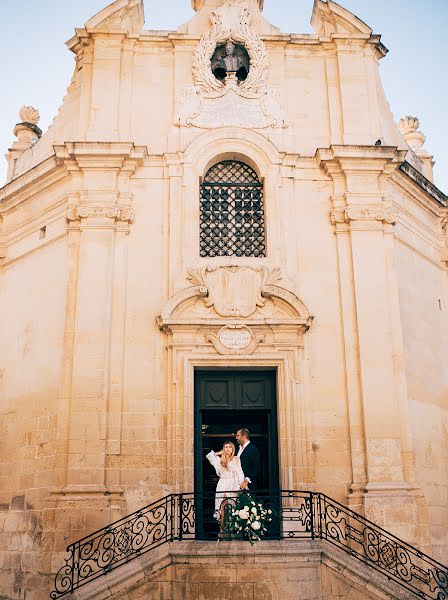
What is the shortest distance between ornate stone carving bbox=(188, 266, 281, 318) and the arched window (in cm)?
62

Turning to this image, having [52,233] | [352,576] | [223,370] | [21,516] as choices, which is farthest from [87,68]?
[352,576]

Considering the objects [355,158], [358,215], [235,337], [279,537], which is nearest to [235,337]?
[235,337]

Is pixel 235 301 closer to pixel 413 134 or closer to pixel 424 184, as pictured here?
pixel 424 184

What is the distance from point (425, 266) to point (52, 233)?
784 cm

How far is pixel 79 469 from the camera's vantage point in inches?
478

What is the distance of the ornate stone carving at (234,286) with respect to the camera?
1320cm

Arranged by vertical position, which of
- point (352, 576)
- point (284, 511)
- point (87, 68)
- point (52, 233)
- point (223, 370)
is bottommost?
point (352, 576)

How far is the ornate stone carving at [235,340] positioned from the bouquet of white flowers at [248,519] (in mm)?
3277

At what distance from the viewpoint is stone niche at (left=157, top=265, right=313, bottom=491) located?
12.5 meters

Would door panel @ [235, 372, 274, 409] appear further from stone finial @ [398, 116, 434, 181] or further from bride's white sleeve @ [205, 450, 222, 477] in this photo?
stone finial @ [398, 116, 434, 181]

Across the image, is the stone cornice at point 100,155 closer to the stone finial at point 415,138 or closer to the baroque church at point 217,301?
the baroque church at point 217,301

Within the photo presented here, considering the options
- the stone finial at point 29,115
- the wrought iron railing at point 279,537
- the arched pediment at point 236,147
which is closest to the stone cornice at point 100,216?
the arched pediment at point 236,147

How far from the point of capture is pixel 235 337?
42.9 ft

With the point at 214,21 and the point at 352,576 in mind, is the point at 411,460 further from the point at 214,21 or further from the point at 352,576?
the point at 214,21
